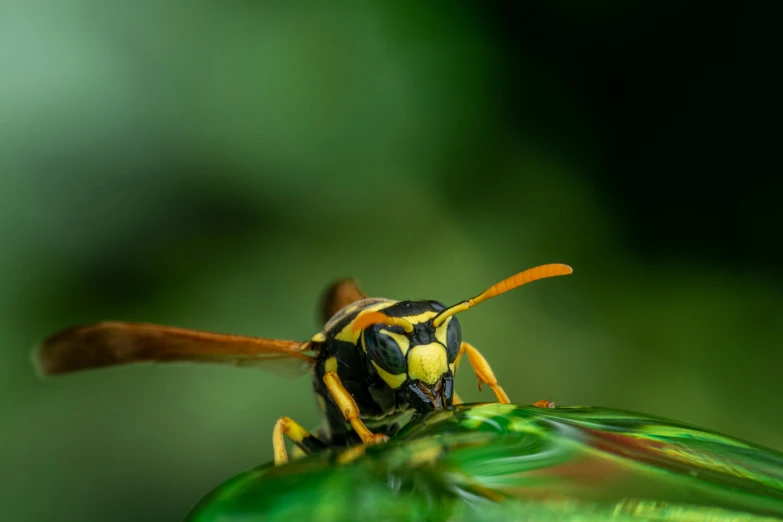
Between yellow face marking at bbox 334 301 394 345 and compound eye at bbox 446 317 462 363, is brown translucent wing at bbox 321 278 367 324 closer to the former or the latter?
yellow face marking at bbox 334 301 394 345

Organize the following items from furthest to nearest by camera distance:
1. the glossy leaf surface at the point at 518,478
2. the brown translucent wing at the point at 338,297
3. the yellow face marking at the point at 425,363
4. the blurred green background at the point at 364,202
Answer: the blurred green background at the point at 364,202
the brown translucent wing at the point at 338,297
the yellow face marking at the point at 425,363
the glossy leaf surface at the point at 518,478

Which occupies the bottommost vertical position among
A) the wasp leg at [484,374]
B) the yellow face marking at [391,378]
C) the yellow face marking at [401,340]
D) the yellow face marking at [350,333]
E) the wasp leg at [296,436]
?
the wasp leg at [296,436]

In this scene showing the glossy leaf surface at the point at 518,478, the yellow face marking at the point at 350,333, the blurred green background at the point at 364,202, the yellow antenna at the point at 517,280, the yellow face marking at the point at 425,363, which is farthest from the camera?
the blurred green background at the point at 364,202

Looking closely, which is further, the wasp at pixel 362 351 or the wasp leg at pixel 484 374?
the wasp leg at pixel 484 374

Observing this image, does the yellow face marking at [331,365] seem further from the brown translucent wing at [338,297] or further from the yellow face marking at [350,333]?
the brown translucent wing at [338,297]

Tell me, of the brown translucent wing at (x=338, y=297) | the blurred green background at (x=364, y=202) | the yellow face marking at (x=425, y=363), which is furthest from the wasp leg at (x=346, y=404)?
the blurred green background at (x=364, y=202)

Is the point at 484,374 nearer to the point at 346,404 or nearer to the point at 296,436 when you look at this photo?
the point at 346,404
